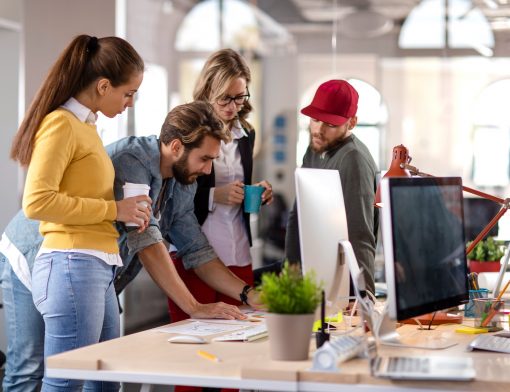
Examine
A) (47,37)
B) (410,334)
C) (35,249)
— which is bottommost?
(410,334)

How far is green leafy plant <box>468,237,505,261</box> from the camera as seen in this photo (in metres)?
4.09

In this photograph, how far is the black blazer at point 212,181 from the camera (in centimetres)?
361

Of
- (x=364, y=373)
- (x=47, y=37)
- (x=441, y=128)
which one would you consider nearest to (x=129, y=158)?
(x=364, y=373)

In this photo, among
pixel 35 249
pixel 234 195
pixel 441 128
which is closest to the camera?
pixel 35 249

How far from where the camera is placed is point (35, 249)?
115 inches

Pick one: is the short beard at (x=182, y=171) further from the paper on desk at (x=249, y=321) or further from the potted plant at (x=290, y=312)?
the potted plant at (x=290, y=312)

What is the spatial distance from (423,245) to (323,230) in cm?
27

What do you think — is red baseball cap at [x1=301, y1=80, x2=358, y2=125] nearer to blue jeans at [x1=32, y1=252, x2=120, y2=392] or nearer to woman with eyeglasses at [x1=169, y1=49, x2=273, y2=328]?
woman with eyeglasses at [x1=169, y1=49, x2=273, y2=328]

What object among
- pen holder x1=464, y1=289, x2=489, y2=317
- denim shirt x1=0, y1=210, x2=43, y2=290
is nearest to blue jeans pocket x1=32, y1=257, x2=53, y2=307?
denim shirt x1=0, y1=210, x2=43, y2=290

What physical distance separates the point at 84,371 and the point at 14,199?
3.17m

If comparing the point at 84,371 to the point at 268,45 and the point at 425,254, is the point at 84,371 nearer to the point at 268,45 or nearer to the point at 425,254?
the point at 425,254

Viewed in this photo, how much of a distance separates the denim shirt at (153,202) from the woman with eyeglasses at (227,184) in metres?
0.18

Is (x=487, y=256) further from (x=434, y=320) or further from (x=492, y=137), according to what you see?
(x=492, y=137)

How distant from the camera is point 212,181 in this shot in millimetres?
3648
